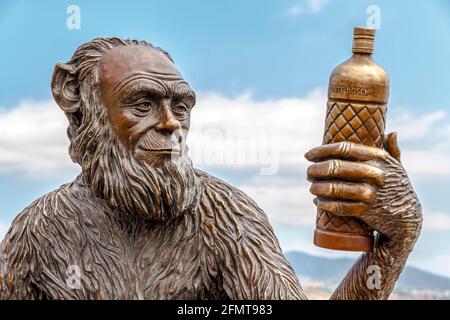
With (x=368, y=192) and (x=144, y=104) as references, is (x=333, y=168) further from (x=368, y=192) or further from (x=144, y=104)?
(x=144, y=104)

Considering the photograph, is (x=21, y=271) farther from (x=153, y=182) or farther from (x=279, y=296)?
(x=279, y=296)

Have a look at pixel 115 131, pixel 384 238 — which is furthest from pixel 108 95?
pixel 384 238

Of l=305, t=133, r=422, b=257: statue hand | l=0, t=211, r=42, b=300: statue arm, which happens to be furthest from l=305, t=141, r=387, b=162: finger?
l=0, t=211, r=42, b=300: statue arm

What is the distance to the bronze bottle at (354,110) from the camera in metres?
4.36

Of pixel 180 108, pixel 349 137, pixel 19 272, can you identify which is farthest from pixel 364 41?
pixel 19 272

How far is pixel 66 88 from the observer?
4.50 meters

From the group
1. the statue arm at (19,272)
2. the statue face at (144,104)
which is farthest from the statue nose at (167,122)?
the statue arm at (19,272)

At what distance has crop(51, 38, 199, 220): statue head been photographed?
4.30 meters

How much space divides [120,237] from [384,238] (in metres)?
1.33

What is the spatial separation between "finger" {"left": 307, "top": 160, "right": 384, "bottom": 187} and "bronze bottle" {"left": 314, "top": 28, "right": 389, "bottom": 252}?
12cm

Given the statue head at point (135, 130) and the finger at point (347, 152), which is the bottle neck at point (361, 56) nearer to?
the finger at point (347, 152)

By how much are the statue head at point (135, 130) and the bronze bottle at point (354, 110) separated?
2.18ft

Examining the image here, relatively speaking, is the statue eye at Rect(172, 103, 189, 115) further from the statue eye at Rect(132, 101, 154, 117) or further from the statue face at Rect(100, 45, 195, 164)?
the statue eye at Rect(132, 101, 154, 117)
